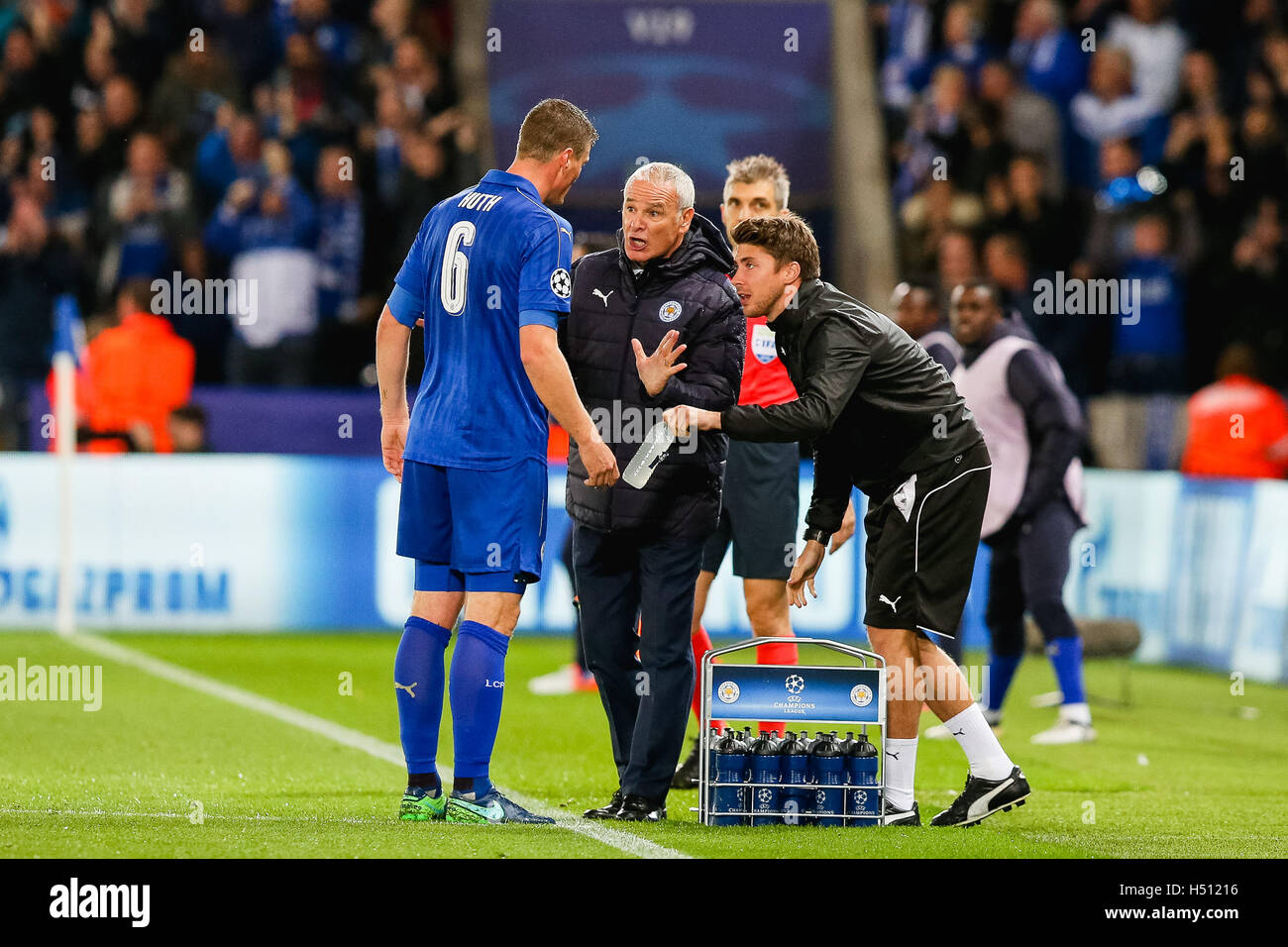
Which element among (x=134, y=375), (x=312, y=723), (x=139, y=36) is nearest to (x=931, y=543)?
(x=312, y=723)

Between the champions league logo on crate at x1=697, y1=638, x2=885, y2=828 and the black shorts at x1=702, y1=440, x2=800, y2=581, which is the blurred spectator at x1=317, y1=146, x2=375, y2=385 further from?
the champions league logo on crate at x1=697, y1=638, x2=885, y2=828

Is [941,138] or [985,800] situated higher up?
[941,138]

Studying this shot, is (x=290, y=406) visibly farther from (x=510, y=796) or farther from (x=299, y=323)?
(x=510, y=796)

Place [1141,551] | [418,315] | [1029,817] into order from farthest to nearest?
[1141,551]
[1029,817]
[418,315]

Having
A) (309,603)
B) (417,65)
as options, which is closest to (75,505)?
(309,603)

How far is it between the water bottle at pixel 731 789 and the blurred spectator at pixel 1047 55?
11.7 metres

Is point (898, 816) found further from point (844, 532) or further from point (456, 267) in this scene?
point (456, 267)

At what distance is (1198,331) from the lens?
52.5 ft

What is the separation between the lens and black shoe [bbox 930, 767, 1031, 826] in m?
7.28

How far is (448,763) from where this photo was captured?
8.88 meters

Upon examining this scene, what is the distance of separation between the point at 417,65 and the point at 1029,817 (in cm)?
1217

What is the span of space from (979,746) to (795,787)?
0.72m

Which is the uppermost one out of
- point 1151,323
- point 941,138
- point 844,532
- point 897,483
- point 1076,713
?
point 941,138

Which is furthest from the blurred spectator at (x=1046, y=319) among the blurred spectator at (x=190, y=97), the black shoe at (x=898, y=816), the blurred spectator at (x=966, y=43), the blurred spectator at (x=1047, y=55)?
the black shoe at (x=898, y=816)
